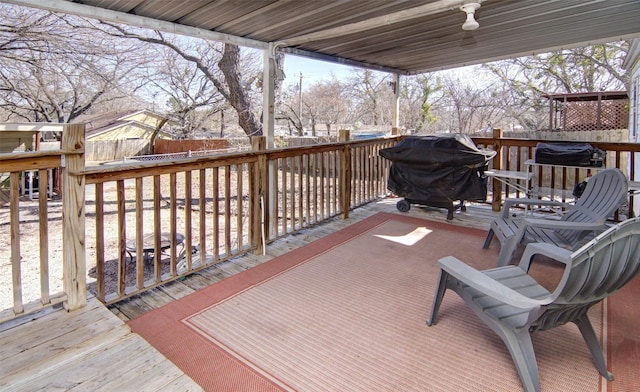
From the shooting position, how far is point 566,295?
5.99 ft

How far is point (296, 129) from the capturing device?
19000mm

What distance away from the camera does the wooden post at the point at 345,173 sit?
5098 millimetres

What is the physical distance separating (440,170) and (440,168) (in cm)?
3

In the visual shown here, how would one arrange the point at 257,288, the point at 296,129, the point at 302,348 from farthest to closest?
the point at 296,129 < the point at 257,288 < the point at 302,348

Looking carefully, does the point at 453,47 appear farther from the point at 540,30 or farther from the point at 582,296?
the point at 582,296

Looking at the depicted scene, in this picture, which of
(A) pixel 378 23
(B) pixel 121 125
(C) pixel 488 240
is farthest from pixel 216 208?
(B) pixel 121 125

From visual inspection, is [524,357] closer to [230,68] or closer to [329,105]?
[230,68]

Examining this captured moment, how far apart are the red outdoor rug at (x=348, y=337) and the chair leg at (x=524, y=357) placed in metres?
0.11

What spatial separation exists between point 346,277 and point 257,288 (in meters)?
0.76

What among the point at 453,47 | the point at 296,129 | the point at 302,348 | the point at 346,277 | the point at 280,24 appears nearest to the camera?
the point at 302,348

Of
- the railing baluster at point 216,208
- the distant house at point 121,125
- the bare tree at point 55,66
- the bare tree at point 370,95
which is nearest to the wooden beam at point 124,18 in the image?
the railing baluster at point 216,208

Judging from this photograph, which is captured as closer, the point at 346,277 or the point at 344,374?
the point at 344,374

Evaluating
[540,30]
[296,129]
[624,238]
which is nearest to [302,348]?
[624,238]

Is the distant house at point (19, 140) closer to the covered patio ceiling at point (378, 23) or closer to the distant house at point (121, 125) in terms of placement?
the distant house at point (121, 125)
